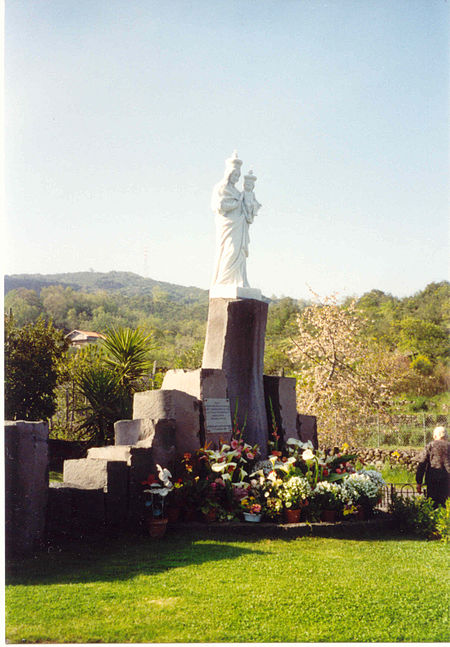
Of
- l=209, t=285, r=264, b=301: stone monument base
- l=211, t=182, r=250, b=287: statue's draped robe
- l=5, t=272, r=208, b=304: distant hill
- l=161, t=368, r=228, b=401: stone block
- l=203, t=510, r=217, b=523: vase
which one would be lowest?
l=203, t=510, r=217, b=523: vase

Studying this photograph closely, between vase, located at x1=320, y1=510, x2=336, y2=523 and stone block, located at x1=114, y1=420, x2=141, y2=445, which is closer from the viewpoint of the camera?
vase, located at x1=320, y1=510, x2=336, y2=523

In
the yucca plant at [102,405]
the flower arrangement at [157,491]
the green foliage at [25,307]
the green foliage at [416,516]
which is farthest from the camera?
the green foliage at [25,307]

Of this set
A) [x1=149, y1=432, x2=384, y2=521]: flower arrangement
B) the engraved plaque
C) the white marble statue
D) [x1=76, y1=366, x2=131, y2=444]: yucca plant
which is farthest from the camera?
[x1=76, y1=366, x2=131, y2=444]: yucca plant

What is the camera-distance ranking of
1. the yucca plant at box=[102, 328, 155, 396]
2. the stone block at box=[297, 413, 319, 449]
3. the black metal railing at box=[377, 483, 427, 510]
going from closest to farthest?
the black metal railing at box=[377, 483, 427, 510] → the stone block at box=[297, 413, 319, 449] → the yucca plant at box=[102, 328, 155, 396]

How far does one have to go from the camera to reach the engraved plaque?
328 inches

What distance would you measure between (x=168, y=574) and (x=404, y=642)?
2.09 metres

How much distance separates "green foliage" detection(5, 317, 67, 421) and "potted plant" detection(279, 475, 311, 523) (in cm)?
593

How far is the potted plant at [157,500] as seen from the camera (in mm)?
6988

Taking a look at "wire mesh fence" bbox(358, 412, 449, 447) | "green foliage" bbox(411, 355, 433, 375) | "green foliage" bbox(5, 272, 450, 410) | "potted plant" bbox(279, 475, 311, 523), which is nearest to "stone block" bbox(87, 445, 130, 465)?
"potted plant" bbox(279, 475, 311, 523)

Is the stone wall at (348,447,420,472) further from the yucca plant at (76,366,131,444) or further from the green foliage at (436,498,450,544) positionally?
the green foliage at (436,498,450,544)

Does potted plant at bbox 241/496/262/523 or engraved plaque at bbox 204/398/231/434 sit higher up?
engraved plaque at bbox 204/398/231/434

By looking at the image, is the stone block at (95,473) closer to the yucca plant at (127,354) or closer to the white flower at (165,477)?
the white flower at (165,477)

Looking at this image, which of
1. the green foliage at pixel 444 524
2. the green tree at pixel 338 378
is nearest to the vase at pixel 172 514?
the green foliage at pixel 444 524

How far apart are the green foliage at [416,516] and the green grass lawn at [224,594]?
81 cm
